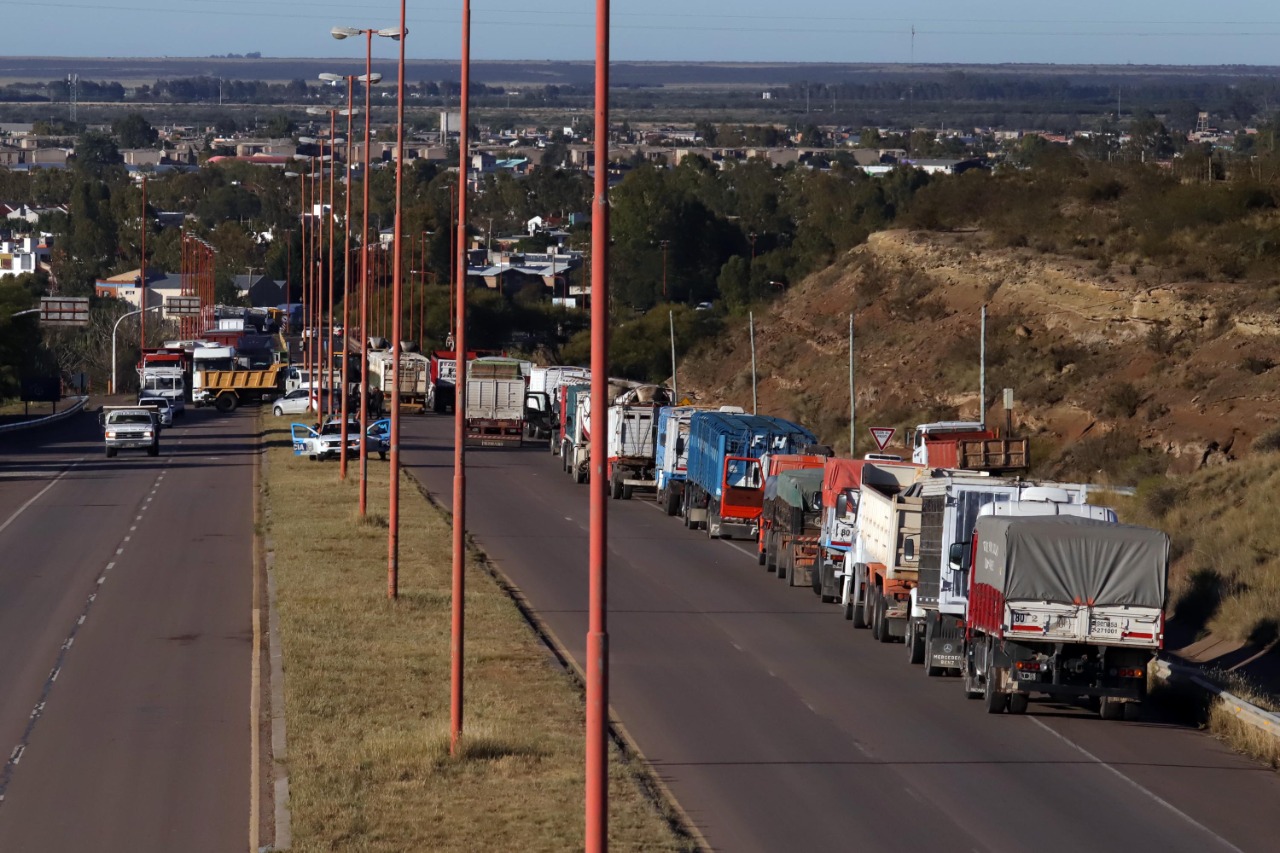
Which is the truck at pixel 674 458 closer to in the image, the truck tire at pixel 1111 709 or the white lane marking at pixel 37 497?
the white lane marking at pixel 37 497

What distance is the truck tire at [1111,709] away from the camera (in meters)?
21.5

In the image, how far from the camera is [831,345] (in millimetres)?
80125

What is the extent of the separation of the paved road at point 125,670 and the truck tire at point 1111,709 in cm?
962

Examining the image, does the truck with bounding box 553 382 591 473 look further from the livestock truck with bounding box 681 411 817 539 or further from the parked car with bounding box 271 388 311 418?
the parked car with bounding box 271 388 311 418

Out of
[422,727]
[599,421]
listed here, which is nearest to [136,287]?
[422,727]

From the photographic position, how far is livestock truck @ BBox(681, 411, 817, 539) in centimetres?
3925

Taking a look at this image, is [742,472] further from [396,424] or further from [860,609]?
[396,424]

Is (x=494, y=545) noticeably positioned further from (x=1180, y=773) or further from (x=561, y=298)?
(x=561, y=298)

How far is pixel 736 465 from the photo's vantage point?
3906cm

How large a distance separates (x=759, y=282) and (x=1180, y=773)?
9160 cm

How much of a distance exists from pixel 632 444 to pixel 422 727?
30.7 meters

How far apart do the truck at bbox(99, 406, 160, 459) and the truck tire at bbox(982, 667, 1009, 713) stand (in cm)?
4568

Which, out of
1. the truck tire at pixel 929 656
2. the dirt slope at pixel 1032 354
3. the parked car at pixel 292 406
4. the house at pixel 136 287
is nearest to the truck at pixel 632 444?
the dirt slope at pixel 1032 354

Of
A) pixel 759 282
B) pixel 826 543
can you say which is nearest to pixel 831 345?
pixel 759 282
